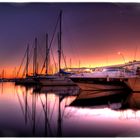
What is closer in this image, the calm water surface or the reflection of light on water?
the calm water surface

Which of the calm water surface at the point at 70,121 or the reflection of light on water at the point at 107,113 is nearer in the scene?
the calm water surface at the point at 70,121

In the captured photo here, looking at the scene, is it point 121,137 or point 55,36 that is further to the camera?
point 55,36

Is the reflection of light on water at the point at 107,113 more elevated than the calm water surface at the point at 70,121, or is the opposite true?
the reflection of light on water at the point at 107,113

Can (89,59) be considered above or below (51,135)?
above

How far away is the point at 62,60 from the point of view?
17.3 feet

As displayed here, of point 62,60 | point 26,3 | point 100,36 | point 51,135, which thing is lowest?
point 51,135

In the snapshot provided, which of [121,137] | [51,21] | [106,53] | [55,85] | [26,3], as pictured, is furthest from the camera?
[55,85]

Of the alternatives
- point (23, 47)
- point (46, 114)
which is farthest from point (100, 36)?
point (46, 114)

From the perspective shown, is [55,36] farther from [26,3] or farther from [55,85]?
[55,85]

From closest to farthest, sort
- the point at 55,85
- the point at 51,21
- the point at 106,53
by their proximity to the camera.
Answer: the point at 51,21 < the point at 106,53 < the point at 55,85

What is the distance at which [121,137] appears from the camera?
3080 millimetres

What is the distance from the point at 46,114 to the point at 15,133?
947 millimetres

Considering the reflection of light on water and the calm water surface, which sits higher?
the reflection of light on water

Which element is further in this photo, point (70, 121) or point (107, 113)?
point (107, 113)
